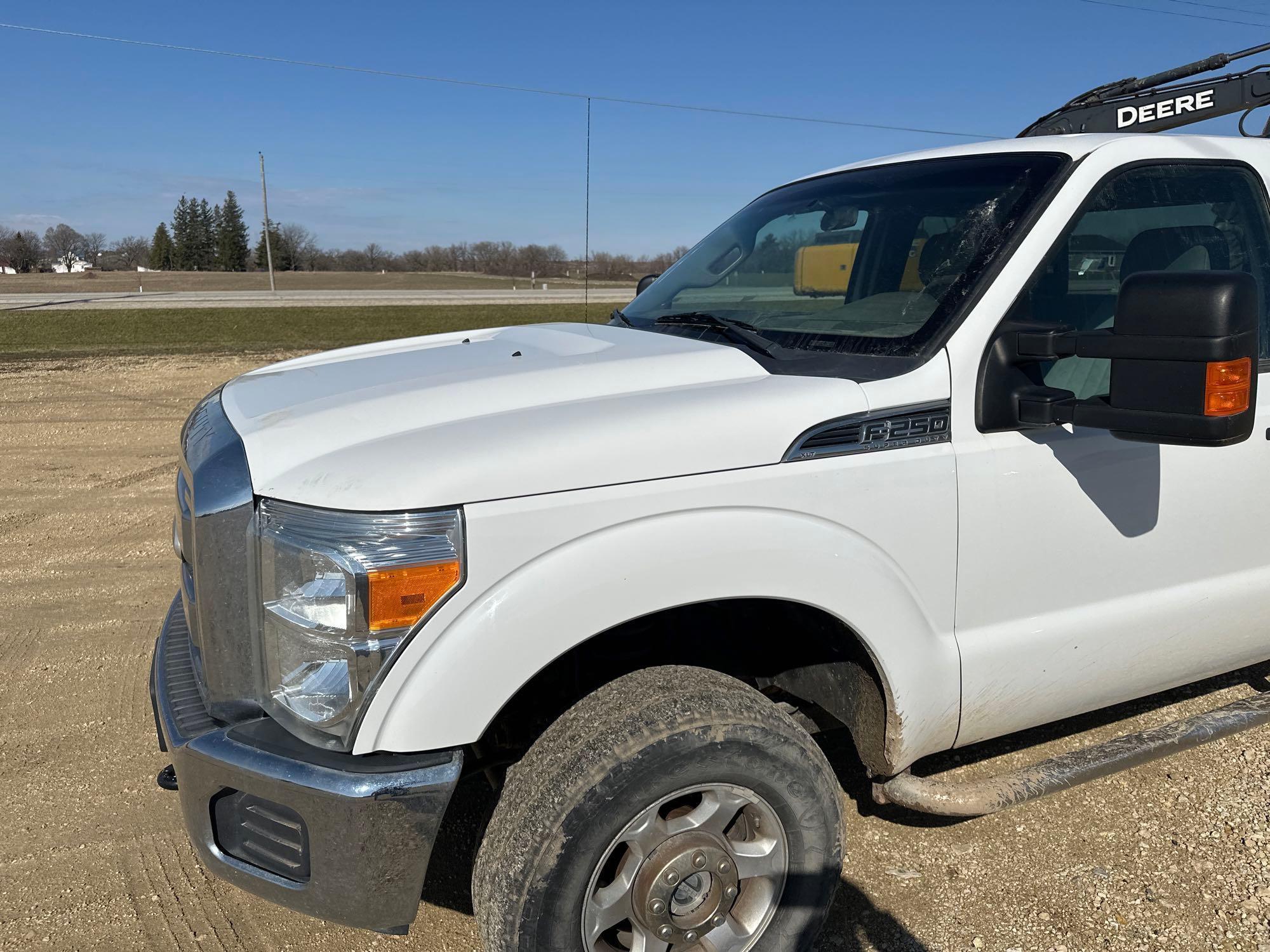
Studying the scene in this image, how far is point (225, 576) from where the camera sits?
6.67ft

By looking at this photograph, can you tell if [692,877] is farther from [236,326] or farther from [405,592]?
[236,326]

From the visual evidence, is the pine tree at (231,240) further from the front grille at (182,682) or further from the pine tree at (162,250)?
the front grille at (182,682)

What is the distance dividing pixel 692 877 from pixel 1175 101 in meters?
3.94

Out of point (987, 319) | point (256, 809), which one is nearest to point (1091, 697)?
point (987, 319)

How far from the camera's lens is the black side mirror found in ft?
6.53

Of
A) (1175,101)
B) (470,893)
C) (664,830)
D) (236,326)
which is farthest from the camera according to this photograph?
(236,326)

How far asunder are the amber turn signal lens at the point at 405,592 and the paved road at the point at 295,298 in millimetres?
32375

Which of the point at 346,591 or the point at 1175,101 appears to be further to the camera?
the point at 1175,101

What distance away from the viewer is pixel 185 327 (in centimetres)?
2255

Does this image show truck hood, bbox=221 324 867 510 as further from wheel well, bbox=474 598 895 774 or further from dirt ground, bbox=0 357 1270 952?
dirt ground, bbox=0 357 1270 952

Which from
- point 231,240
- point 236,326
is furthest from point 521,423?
point 231,240

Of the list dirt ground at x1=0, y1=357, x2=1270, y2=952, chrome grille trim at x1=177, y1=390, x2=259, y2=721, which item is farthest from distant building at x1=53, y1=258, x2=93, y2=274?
chrome grille trim at x1=177, y1=390, x2=259, y2=721

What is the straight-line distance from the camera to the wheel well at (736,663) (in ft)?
7.84

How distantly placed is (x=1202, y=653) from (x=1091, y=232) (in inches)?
51.2
